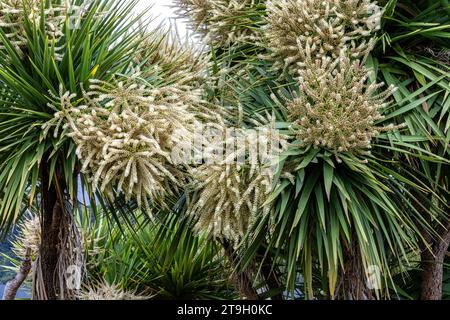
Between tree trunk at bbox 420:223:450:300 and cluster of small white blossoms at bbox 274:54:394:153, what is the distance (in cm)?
145

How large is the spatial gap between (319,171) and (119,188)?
122cm

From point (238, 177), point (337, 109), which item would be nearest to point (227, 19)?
point (337, 109)

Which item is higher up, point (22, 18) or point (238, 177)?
point (22, 18)

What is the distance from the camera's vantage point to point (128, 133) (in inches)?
139

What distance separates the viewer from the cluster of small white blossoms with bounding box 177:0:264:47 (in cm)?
484

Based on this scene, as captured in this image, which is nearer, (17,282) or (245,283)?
(245,283)

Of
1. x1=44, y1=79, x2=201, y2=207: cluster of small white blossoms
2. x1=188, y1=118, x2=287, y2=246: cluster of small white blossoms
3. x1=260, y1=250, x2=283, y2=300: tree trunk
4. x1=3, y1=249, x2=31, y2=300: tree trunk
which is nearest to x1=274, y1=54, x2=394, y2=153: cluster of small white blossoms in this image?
x1=188, y1=118, x2=287, y2=246: cluster of small white blossoms

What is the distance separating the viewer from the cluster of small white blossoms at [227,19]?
191 inches

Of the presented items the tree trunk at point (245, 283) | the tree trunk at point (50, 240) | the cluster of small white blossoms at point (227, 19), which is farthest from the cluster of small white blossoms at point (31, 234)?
the cluster of small white blossoms at point (227, 19)

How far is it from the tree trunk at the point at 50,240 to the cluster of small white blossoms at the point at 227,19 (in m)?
1.71

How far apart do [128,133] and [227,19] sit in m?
1.84

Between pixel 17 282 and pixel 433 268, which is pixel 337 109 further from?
pixel 17 282

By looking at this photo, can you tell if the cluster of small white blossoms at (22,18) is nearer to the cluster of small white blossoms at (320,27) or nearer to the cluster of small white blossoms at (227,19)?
the cluster of small white blossoms at (227,19)
